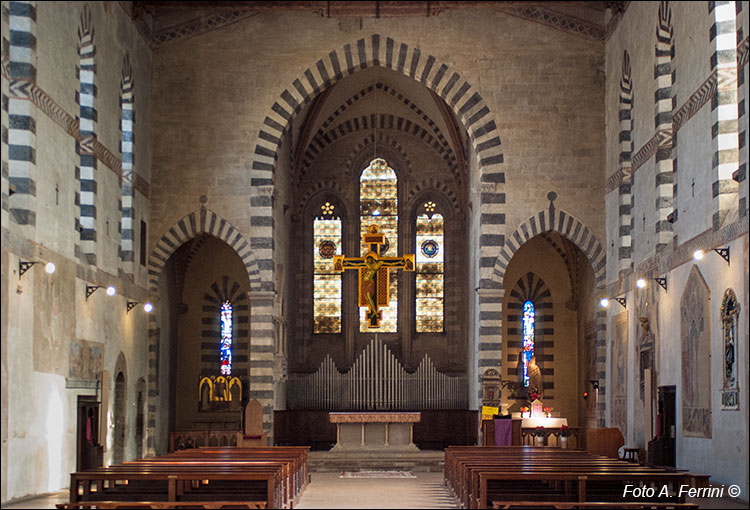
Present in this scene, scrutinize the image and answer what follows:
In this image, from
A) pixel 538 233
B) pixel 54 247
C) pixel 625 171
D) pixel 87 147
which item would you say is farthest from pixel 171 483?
pixel 538 233

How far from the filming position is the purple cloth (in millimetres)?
20625

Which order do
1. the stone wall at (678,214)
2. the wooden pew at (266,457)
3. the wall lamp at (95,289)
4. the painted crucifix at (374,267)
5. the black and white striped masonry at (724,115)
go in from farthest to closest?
the painted crucifix at (374,267), the wall lamp at (95,289), the black and white striped masonry at (724,115), the stone wall at (678,214), the wooden pew at (266,457)

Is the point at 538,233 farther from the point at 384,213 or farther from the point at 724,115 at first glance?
the point at 724,115

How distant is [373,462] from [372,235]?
4522 millimetres

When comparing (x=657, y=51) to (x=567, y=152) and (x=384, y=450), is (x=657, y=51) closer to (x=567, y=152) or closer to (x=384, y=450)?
(x=567, y=152)

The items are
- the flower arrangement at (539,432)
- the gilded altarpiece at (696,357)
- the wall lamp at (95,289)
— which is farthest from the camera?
the flower arrangement at (539,432)

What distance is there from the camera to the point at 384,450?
21047 millimetres

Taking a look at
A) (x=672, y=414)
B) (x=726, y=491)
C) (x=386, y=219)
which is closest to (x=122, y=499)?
(x=726, y=491)

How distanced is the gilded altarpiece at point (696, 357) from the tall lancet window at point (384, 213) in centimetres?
1277

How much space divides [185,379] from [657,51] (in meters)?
14.6

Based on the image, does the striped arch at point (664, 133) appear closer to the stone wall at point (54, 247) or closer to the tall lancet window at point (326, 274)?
the stone wall at point (54, 247)

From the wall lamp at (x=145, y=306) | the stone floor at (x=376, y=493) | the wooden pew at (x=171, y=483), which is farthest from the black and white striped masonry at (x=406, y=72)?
the wooden pew at (x=171, y=483)

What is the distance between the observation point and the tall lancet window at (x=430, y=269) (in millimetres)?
27922

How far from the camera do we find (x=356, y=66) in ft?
72.6
